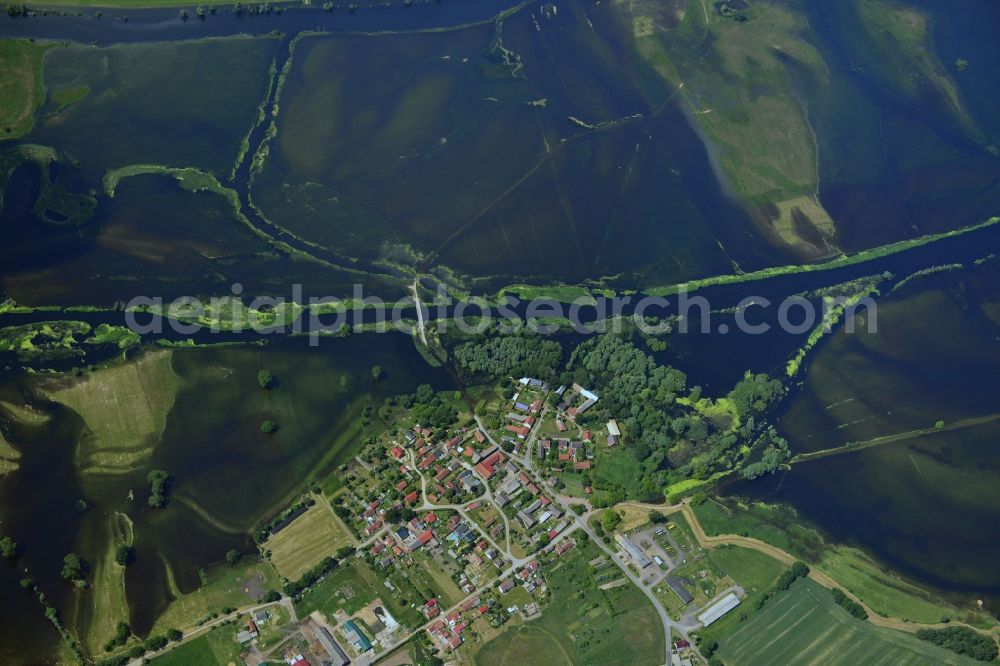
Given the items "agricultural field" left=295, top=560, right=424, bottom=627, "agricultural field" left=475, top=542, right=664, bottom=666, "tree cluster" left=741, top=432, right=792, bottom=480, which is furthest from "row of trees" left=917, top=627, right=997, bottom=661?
"agricultural field" left=295, top=560, right=424, bottom=627

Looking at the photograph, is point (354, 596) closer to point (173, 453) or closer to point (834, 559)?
point (173, 453)

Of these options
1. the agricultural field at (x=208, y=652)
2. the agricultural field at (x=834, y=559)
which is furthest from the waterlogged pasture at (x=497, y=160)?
the agricultural field at (x=208, y=652)

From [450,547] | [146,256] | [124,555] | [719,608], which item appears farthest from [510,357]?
[146,256]

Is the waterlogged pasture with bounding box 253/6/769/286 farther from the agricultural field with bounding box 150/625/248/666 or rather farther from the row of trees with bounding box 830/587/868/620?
the agricultural field with bounding box 150/625/248/666

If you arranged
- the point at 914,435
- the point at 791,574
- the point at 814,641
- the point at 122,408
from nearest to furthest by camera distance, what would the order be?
the point at 814,641
the point at 791,574
the point at 122,408
the point at 914,435

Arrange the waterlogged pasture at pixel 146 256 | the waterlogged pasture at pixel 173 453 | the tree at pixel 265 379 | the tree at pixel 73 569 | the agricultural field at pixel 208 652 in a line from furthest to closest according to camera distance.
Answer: the waterlogged pasture at pixel 146 256 < the tree at pixel 265 379 < the waterlogged pasture at pixel 173 453 < the tree at pixel 73 569 < the agricultural field at pixel 208 652

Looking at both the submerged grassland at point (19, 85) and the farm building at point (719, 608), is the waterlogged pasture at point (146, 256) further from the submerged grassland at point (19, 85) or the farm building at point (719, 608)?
the farm building at point (719, 608)

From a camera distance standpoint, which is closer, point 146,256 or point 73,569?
point 73,569
